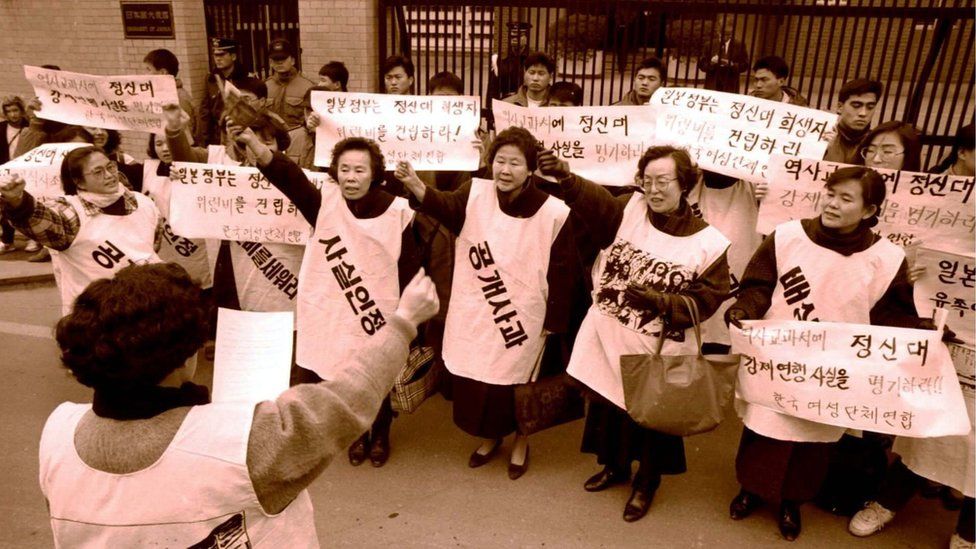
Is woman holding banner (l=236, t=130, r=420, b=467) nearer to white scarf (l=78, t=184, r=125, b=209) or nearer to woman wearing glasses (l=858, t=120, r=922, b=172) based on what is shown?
white scarf (l=78, t=184, r=125, b=209)

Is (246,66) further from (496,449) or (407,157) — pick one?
(496,449)

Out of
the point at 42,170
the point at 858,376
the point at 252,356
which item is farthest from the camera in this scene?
the point at 42,170

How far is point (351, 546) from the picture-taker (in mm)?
3535

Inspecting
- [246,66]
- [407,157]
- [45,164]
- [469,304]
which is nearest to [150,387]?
[469,304]

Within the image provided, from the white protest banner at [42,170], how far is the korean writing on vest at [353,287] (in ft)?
6.96

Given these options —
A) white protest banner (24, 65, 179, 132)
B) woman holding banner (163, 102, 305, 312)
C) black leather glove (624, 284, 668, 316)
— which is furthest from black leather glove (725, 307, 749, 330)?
white protest banner (24, 65, 179, 132)

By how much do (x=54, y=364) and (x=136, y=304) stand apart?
4.52m

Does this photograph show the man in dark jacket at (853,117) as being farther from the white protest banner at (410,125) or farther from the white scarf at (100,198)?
the white scarf at (100,198)

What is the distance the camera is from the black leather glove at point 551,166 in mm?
3633

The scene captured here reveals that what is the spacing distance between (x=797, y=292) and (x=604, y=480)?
1.43 meters

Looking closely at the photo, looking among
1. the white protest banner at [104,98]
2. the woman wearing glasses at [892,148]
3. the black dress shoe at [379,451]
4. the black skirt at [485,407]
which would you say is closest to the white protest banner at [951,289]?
the woman wearing glasses at [892,148]

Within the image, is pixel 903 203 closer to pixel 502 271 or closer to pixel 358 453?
pixel 502 271

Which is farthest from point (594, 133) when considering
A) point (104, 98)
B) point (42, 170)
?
point (42, 170)

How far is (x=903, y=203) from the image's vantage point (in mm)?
3791
